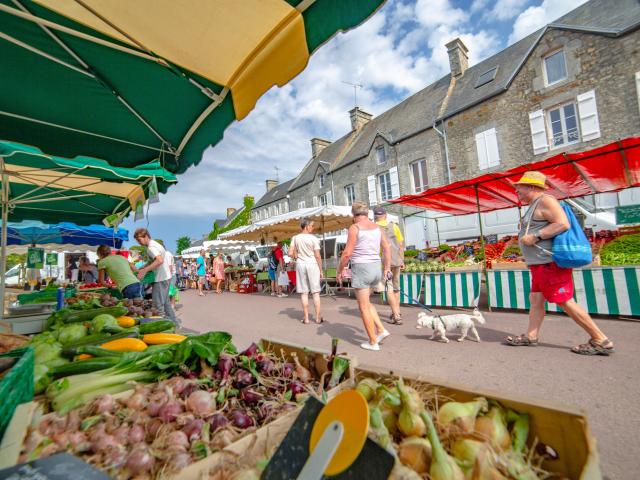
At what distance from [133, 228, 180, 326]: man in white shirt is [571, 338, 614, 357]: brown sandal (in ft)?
19.7

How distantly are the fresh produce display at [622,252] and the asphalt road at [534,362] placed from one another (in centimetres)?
105

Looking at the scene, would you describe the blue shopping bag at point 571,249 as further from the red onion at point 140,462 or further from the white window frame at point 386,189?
the white window frame at point 386,189

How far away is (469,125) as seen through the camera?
16438 mm

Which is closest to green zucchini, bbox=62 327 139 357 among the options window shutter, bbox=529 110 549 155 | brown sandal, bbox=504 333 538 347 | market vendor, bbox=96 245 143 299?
market vendor, bbox=96 245 143 299

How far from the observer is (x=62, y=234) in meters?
9.95

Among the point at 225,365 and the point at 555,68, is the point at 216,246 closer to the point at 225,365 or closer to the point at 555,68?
the point at 225,365

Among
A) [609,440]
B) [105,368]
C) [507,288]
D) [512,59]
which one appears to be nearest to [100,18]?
[105,368]

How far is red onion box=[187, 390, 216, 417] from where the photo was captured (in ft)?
4.14

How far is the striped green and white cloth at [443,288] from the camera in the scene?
6.88 meters

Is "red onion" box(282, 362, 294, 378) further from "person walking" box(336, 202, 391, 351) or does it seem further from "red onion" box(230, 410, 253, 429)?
"person walking" box(336, 202, 391, 351)

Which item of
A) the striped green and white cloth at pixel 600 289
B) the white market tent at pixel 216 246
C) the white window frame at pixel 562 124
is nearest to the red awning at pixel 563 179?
the striped green and white cloth at pixel 600 289

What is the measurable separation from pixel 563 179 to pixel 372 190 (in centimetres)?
1511

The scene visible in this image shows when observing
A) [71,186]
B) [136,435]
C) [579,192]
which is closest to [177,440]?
[136,435]

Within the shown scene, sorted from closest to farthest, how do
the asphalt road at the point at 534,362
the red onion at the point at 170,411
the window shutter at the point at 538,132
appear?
1. the red onion at the point at 170,411
2. the asphalt road at the point at 534,362
3. the window shutter at the point at 538,132
